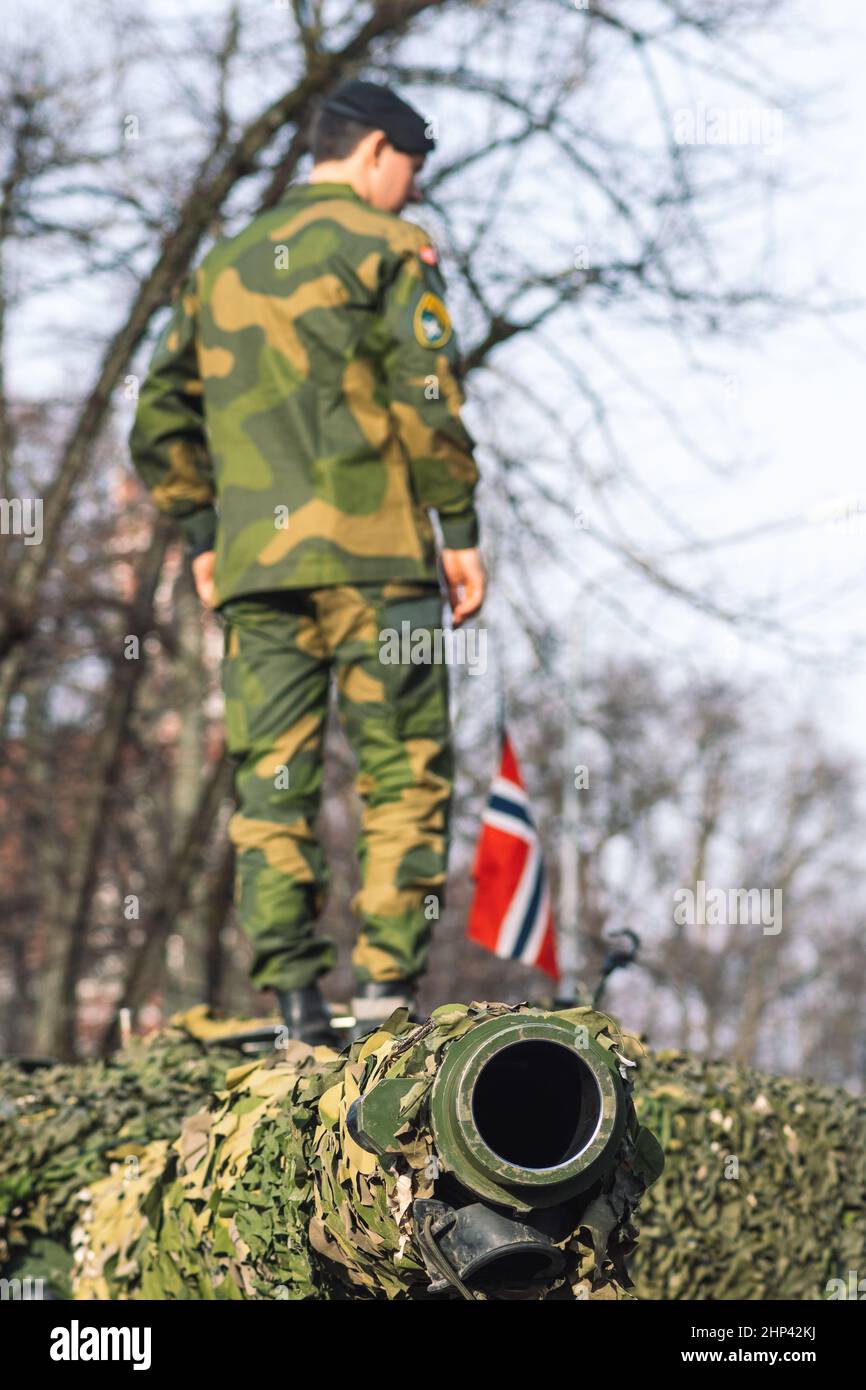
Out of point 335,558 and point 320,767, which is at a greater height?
point 335,558

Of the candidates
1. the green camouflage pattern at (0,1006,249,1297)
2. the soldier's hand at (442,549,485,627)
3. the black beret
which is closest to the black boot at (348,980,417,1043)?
the green camouflage pattern at (0,1006,249,1297)

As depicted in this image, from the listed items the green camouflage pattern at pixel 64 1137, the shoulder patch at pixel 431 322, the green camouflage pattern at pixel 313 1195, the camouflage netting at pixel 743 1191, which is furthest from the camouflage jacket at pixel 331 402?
the green camouflage pattern at pixel 313 1195

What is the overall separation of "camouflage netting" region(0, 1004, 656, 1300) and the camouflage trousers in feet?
2.22

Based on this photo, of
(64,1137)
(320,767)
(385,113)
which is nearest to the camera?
(64,1137)

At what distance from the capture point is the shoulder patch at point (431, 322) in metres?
3.58

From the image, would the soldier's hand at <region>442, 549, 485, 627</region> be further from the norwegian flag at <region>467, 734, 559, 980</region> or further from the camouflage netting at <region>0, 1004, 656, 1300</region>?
the norwegian flag at <region>467, 734, 559, 980</region>

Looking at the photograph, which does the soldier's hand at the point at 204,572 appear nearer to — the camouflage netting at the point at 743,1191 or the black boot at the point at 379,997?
the black boot at the point at 379,997

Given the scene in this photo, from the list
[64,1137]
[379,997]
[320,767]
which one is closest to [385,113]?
[320,767]

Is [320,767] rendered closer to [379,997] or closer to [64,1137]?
[379,997]

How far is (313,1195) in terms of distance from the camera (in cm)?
181

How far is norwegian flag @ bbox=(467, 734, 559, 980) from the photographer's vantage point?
6.62 meters

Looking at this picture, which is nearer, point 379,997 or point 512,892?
point 379,997

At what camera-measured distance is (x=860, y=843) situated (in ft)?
129

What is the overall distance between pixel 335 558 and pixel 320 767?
1.53 feet
